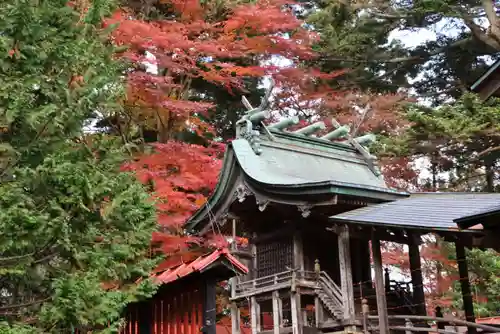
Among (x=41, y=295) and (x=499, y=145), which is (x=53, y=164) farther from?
(x=499, y=145)

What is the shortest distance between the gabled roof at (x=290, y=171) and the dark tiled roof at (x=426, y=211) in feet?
3.17

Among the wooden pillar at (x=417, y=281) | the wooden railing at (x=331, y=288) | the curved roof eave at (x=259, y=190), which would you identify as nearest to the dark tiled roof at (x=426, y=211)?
the curved roof eave at (x=259, y=190)

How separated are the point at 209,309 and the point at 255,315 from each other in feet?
24.2

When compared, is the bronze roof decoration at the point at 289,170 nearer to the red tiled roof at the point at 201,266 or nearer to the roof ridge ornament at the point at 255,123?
the roof ridge ornament at the point at 255,123

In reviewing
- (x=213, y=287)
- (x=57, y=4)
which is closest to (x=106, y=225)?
(x=213, y=287)

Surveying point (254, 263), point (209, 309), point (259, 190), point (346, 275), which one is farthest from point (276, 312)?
point (209, 309)

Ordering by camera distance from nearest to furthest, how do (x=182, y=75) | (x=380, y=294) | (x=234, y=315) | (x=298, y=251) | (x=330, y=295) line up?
(x=380, y=294), (x=330, y=295), (x=298, y=251), (x=234, y=315), (x=182, y=75)

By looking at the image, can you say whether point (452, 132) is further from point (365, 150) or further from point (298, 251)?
point (298, 251)

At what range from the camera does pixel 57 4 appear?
19.2 feet

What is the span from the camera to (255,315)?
13.3 metres

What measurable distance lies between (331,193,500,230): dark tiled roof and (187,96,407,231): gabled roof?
967 millimetres

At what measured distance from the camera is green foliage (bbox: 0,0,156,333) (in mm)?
4797

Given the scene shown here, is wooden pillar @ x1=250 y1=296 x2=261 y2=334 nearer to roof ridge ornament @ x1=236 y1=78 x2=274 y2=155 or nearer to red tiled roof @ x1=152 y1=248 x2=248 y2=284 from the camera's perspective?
roof ridge ornament @ x1=236 y1=78 x2=274 y2=155

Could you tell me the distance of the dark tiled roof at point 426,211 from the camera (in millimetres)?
8148
